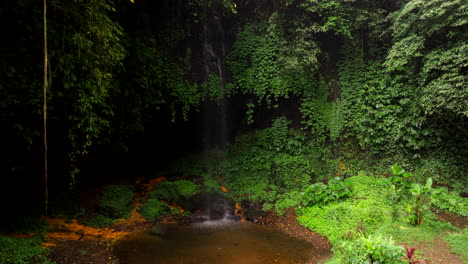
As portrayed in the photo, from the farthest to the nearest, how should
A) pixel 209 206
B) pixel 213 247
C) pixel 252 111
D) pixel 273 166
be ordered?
pixel 252 111 → pixel 273 166 → pixel 209 206 → pixel 213 247

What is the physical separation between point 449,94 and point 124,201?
9.54 m

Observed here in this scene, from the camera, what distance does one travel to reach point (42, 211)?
266 inches

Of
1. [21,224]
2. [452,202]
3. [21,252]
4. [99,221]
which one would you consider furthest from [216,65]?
[452,202]

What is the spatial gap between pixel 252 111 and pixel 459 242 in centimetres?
728

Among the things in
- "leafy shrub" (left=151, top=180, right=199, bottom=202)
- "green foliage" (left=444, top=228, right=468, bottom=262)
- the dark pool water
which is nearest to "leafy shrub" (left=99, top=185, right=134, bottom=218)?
"leafy shrub" (left=151, top=180, right=199, bottom=202)

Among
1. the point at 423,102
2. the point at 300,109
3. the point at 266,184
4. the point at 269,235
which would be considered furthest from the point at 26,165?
the point at 423,102

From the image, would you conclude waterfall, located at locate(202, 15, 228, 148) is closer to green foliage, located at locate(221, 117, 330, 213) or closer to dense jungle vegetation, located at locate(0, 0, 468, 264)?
dense jungle vegetation, located at locate(0, 0, 468, 264)

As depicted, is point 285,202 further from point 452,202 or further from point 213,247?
point 452,202

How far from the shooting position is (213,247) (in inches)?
243

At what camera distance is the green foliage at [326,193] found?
7.72 meters

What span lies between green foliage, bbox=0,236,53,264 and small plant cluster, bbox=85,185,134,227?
6.77 ft

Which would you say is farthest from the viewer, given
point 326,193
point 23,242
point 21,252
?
point 326,193

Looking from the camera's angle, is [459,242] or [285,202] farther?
[285,202]

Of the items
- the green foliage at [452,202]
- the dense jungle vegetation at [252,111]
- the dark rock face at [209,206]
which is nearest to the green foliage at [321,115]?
the dense jungle vegetation at [252,111]
